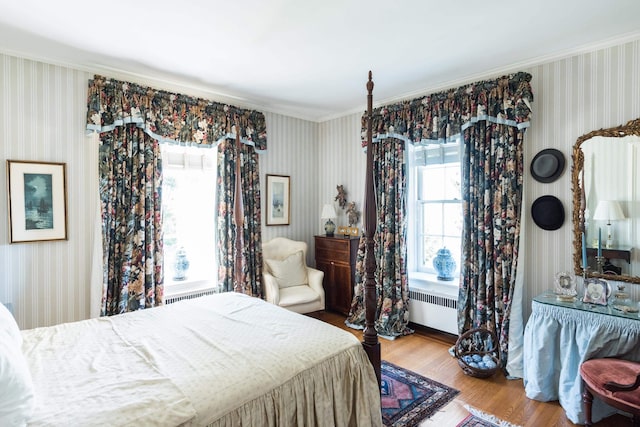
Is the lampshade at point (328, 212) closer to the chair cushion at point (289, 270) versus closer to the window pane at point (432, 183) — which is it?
the chair cushion at point (289, 270)

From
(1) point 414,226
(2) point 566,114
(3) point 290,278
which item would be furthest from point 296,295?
(2) point 566,114

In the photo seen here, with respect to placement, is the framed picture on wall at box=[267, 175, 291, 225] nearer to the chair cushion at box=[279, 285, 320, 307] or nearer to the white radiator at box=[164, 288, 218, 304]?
the chair cushion at box=[279, 285, 320, 307]

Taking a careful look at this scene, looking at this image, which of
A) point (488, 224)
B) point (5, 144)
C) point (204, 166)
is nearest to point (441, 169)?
point (488, 224)

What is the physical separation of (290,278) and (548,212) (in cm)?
271

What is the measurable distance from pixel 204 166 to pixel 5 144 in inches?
65.4

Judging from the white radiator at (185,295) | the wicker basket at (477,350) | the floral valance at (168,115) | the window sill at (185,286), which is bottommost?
the wicker basket at (477,350)

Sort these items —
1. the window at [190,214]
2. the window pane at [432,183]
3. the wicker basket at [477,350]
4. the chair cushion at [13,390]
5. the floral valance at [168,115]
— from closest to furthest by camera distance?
the chair cushion at [13,390] < the wicker basket at [477,350] < the floral valance at [168,115] < the window at [190,214] < the window pane at [432,183]

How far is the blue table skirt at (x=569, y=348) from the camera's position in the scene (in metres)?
2.18

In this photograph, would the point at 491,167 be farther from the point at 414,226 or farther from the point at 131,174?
the point at 131,174

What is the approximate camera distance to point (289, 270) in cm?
408

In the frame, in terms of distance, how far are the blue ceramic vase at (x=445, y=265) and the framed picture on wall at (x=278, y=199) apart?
197cm

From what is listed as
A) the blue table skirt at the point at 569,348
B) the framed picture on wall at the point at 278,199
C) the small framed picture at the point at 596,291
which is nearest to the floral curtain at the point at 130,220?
the framed picture on wall at the point at 278,199

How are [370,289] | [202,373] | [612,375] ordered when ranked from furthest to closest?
[370,289], [612,375], [202,373]

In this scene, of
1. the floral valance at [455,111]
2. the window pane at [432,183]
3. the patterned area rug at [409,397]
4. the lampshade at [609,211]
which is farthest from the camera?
the window pane at [432,183]
